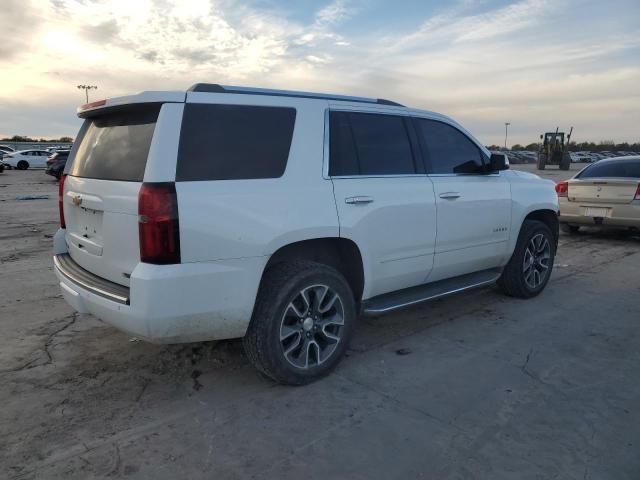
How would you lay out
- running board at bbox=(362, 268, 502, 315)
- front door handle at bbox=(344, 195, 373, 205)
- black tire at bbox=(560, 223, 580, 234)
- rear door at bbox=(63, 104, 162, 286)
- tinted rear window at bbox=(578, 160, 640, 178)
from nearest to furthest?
rear door at bbox=(63, 104, 162, 286), front door handle at bbox=(344, 195, 373, 205), running board at bbox=(362, 268, 502, 315), tinted rear window at bbox=(578, 160, 640, 178), black tire at bbox=(560, 223, 580, 234)

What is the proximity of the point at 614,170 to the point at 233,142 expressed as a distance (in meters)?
8.58

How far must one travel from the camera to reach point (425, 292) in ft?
14.7

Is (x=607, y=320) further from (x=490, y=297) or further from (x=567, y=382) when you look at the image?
(x=567, y=382)

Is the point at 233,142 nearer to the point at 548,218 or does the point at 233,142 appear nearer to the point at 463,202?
the point at 463,202

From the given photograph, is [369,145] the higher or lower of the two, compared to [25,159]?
lower

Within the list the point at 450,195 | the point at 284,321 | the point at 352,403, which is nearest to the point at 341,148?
the point at 450,195

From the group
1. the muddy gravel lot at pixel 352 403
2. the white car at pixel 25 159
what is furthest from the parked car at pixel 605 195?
the white car at pixel 25 159

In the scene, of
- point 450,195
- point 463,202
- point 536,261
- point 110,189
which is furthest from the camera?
point 536,261

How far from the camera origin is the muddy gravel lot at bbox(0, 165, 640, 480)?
2.76m

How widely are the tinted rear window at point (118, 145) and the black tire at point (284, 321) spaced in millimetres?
1079

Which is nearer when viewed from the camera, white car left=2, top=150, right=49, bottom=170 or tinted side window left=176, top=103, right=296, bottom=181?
tinted side window left=176, top=103, right=296, bottom=181

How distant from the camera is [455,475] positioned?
267cm

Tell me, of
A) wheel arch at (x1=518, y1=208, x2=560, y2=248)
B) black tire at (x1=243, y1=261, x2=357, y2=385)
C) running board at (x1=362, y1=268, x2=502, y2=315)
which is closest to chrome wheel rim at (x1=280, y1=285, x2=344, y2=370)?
black tire at (x1=243, y1=261, x2=357, y2=385)

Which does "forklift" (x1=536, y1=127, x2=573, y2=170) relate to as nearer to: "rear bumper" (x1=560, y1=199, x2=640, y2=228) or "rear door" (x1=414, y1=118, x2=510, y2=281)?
"rear bumper" (x1=560, y1=199, x2=640, y2=228)
